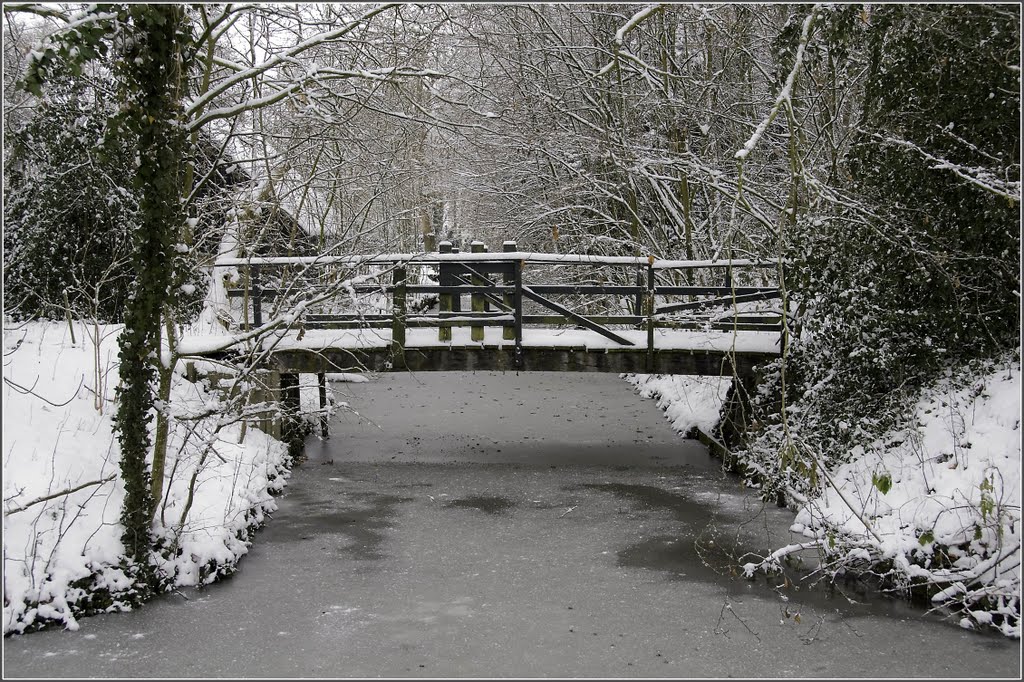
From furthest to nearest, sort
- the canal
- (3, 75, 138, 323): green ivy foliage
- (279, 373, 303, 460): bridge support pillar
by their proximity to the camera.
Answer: (3, 75, 138, 323): green ivy foliage, (279, 373, 303, 460): bridge support pillar, the canal

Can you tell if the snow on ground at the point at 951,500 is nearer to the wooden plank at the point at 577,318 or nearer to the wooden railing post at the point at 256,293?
the wooden plank at the point at 577,318

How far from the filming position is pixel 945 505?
7070 millimetres

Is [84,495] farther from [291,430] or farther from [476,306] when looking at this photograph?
[476,306]

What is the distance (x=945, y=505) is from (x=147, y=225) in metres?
6.21

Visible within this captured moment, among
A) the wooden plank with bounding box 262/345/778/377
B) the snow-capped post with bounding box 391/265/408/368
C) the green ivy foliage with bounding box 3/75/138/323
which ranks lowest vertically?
the wooden plank with bounding box 262/345/778/377

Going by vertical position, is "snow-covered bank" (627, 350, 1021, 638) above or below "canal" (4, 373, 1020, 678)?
above

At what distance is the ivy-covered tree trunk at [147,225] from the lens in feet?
21.7

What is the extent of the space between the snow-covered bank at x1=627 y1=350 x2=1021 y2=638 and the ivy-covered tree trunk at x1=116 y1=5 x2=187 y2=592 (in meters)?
4.76

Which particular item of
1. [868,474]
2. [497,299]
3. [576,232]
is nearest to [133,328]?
[497,299]

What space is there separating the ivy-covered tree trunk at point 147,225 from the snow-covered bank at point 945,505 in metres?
4.76

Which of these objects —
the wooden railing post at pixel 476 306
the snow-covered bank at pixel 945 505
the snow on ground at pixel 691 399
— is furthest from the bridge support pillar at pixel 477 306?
the snow-covered bank at pixel 945 505

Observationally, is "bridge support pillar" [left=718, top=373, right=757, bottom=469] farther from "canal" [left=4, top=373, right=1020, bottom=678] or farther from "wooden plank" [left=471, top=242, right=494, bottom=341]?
"wooden plank" [left=471, top=242, right=494, bottom=341]

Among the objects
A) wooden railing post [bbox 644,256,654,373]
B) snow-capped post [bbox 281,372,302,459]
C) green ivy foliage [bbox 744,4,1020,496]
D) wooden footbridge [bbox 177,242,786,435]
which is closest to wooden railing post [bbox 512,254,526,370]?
wooden footbridge [bbox 177,242,786,435]

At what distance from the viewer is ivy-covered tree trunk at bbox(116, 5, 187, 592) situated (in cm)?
661
